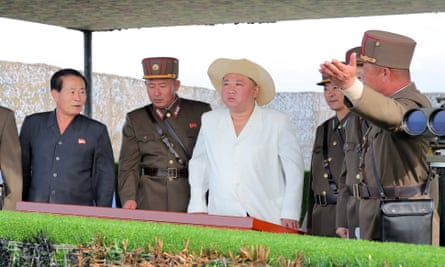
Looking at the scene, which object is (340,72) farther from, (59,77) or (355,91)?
(59,77)

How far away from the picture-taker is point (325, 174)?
5.71m

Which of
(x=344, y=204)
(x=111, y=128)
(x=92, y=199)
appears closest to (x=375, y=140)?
(x=344, y=204)

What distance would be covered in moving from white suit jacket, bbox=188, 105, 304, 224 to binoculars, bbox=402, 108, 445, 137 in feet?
7.20

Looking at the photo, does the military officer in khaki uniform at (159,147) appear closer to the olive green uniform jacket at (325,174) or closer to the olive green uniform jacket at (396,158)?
the olive green uniform jacket at (325,174)

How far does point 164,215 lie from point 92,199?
8.99 ft

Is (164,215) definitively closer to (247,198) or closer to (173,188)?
(247,198)

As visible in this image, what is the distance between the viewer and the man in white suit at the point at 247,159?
16.8ft

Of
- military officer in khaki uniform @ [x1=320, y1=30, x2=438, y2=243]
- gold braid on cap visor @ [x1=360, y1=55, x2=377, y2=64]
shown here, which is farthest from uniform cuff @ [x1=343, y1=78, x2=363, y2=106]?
gold braid on cap visor @ [x1=360, y1=55, x2=377, y2=64]

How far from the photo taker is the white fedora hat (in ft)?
17.3

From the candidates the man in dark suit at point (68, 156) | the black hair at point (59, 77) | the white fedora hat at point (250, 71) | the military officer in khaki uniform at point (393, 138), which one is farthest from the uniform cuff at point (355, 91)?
the black hair at point (59, 77)

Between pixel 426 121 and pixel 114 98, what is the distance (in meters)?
25.4

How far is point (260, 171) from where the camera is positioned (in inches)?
203

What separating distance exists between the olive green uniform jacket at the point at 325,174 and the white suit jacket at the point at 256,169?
52cm

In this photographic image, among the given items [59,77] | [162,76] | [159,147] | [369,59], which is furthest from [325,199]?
[369,59]
